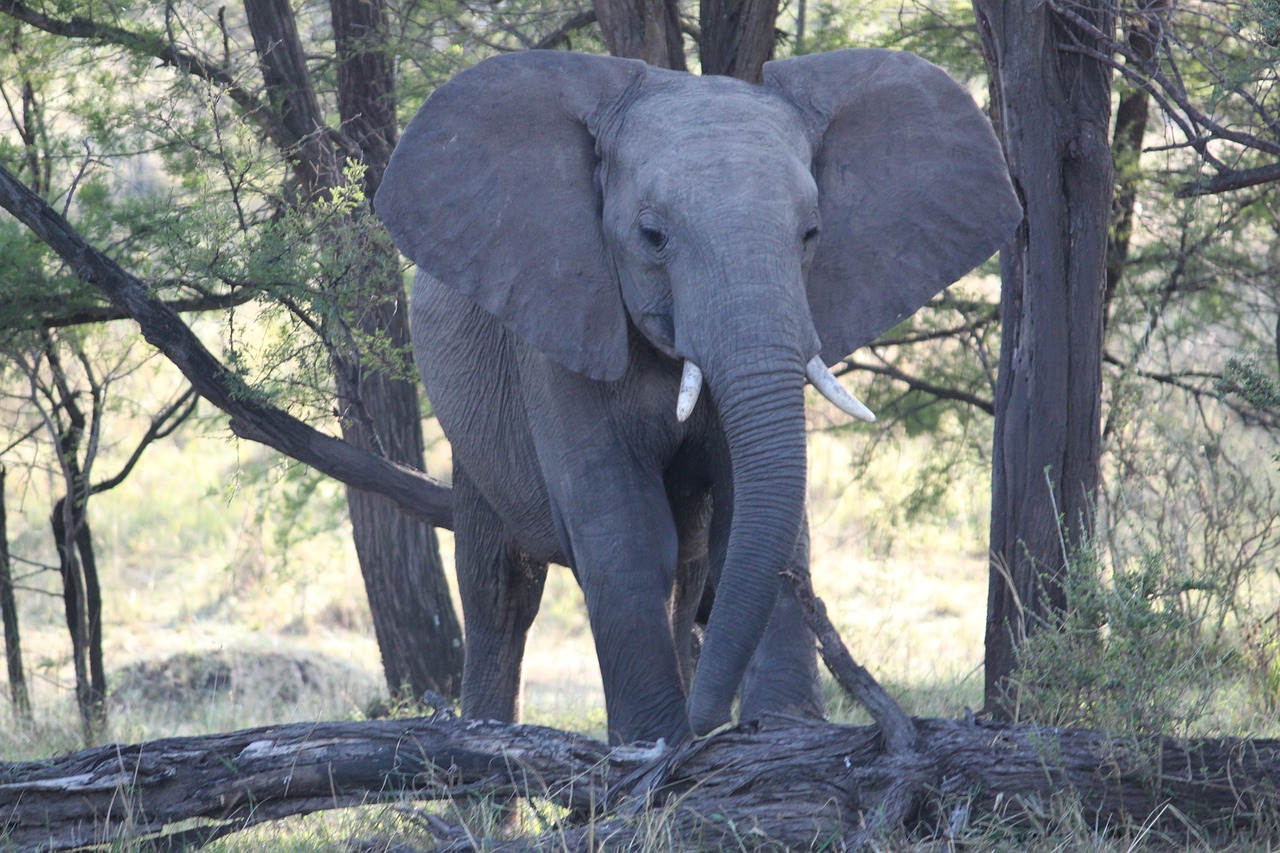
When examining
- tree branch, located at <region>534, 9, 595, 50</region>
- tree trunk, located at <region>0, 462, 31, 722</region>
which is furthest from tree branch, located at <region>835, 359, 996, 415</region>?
tree trunk, located at <region>0, 462, 31, 722</region>

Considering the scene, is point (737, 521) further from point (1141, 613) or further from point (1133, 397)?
point (1133, 397)

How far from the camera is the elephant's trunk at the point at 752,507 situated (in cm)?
413

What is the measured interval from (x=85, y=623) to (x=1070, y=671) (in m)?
5.97

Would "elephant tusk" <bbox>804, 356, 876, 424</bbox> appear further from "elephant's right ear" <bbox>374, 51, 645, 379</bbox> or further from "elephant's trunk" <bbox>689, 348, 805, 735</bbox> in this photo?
"elephant's right ear" <bbox>374, 51, 645, 379</bbox>

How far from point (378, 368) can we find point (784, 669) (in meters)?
3.15

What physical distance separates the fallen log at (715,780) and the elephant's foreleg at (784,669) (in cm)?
60

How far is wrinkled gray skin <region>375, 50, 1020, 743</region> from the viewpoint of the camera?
14.6ft

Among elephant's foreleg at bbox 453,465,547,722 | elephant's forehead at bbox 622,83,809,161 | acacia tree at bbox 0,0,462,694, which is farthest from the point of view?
elephant's foreleg at bbox 453,465,547,722

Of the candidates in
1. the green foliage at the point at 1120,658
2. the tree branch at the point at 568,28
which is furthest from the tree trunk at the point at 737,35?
the green foliage at the point at 1120,658

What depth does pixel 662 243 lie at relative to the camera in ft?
14.9

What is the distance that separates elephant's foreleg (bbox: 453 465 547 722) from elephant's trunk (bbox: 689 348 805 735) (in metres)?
2.51

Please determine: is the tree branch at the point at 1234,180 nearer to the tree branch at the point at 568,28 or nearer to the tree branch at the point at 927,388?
the tree branch at the point at 927,388

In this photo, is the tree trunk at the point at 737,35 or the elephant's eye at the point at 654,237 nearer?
the elephant's eye at the point at 654,237

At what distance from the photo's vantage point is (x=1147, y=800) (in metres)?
4.02
